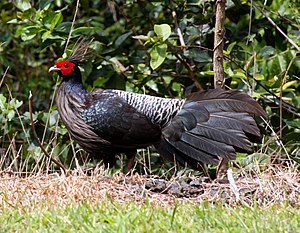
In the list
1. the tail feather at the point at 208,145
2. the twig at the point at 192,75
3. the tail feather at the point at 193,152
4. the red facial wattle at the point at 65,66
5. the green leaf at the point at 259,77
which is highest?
the red facial wattle at the point at 65,66

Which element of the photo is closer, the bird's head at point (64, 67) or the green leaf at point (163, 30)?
the green leaf at point (163, 30)

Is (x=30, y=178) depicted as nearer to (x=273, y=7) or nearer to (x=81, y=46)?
(x=81, y=46)

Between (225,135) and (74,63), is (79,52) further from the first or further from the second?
(225,135)

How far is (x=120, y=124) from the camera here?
7289mm

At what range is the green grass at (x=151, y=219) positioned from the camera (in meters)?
4.75

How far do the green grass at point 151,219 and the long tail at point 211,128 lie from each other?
1.60m

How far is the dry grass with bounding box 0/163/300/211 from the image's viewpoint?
585 centimetres

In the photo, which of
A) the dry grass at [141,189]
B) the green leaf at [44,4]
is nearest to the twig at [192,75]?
the green leaf at [44,4]

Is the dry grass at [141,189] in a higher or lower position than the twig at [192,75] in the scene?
lower

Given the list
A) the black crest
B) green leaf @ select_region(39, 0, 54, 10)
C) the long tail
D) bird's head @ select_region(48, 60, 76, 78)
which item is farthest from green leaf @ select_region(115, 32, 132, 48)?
the long tail

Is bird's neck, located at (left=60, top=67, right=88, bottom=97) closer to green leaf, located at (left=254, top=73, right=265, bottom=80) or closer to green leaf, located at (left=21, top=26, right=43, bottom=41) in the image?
green leaf, located at (left=21, top=26, right=43, bottom=41)

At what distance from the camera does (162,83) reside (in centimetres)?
881

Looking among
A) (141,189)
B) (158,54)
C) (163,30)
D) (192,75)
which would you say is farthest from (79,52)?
(141,189)

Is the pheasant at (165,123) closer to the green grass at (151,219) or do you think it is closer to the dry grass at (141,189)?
the dry grass at (141,189)
